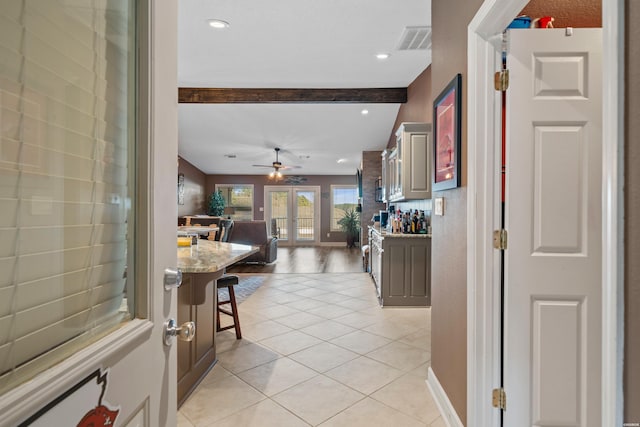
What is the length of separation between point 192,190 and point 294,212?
Result: 330 centimetres

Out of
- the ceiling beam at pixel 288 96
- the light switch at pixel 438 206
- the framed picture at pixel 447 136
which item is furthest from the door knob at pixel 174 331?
the ceiling beam at pixel 288 96

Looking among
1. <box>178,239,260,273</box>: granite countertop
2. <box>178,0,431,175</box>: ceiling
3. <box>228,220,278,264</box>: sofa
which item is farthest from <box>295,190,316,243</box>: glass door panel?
<box>178,239,260,273</box>: granite countertop

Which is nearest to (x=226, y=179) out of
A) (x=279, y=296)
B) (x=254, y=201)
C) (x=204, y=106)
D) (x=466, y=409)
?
(x=254, y=201)

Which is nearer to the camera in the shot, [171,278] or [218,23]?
[171,278]

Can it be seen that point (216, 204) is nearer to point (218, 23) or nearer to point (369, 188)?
point (369, 188)

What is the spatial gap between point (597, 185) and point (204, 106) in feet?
19.5

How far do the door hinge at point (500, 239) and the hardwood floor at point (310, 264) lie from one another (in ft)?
16.6

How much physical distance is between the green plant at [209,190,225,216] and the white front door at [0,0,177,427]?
34.3 feet

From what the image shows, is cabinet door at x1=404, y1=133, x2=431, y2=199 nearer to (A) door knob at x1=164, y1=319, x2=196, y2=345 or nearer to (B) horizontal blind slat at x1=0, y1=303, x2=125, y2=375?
(A) door knob at x1=164, y1=319, x2=196, y2=345

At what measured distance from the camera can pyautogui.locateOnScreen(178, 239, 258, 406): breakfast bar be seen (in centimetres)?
213

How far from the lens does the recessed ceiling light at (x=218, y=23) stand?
3.16m

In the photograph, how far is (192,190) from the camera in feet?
33.3

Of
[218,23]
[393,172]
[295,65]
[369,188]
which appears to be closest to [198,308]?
[218,23]

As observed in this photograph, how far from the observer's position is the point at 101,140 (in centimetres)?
73
